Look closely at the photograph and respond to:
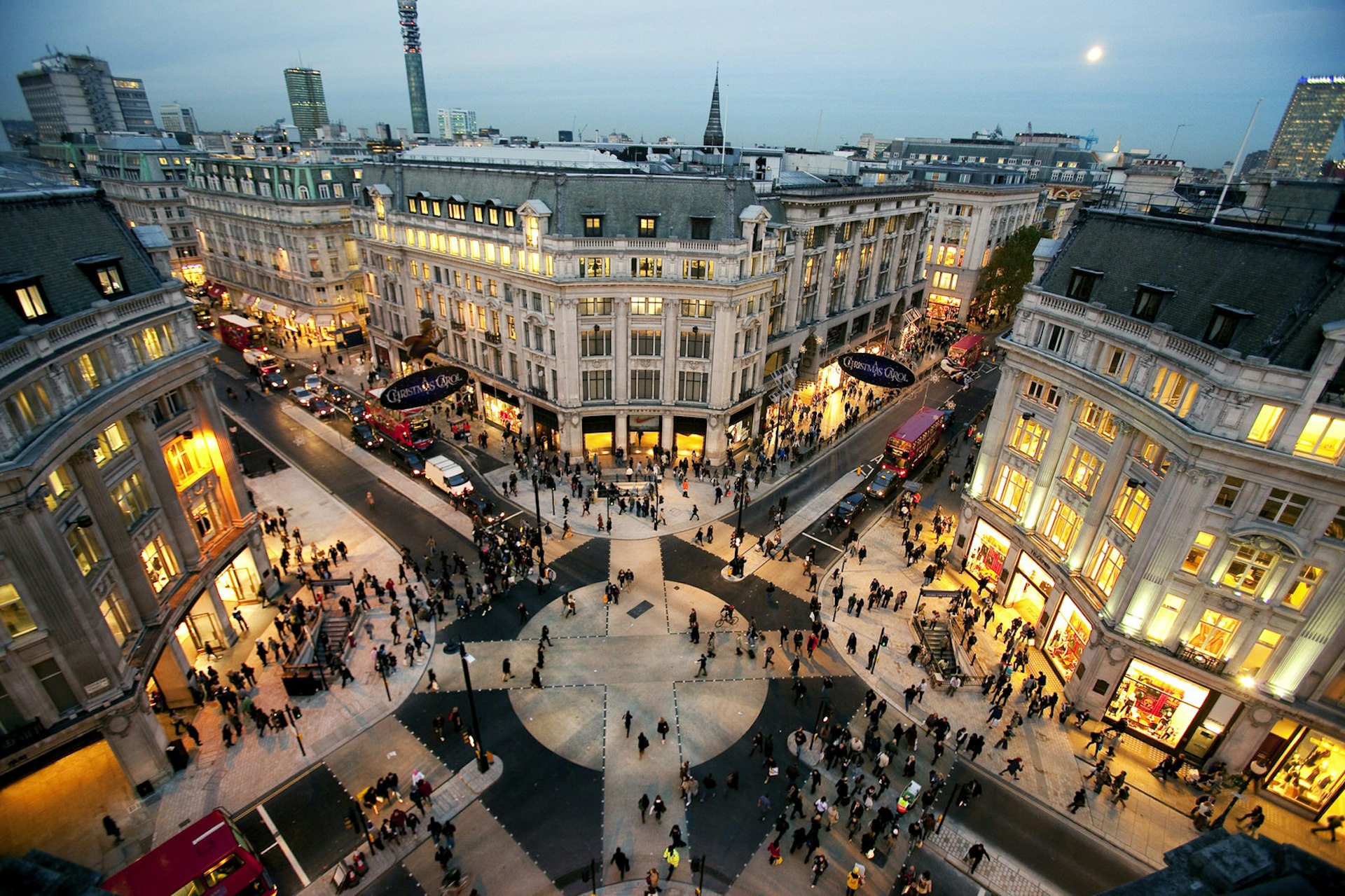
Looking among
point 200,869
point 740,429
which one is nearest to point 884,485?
point 740,429

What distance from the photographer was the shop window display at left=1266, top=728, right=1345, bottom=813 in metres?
24.5

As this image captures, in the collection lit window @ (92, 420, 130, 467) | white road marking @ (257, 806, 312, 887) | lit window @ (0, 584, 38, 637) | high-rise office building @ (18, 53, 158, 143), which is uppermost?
high-rise office building @ (18, 53, 158, 143)

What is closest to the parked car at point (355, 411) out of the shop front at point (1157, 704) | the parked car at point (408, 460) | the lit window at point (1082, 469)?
the parked car at point (408, 460)

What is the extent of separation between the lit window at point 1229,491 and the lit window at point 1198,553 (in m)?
1.34

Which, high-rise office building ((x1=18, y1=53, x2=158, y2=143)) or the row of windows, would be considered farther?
high-rise office building ((x1=18, y1=53, x2=158, y2=143))

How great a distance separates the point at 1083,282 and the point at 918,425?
825 inches

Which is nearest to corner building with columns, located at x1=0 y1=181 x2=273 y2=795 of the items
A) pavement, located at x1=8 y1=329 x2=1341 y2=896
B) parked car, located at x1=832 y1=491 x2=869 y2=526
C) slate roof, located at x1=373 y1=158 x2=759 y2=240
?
pavement, located at x1=8 y1=329 x2=1341 y2=896

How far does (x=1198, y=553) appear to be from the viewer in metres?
25.3

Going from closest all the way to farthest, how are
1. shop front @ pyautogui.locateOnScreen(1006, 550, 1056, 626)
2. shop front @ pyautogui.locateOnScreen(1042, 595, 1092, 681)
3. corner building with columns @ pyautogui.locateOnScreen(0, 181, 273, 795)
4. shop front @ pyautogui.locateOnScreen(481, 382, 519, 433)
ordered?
corner building with columns @ pyautogui.locateOnScreen(0, 181, 273, 795), shop front @ pyautogui.locateOnScreen(1042, 595, 1092, 681), shop front @ pyautogui.locateOnScreen(1006, 550, 1056, 626), shop front @ pyautogui.locateOnScreen(481, 382, 519, 433)

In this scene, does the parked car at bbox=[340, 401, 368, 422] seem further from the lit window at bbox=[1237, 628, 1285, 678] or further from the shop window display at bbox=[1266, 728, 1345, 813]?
the shop window display at bbox=[1266, 728, 1345, 813]

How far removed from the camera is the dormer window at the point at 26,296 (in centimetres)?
2222

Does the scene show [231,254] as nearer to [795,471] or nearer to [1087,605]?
[795,471]

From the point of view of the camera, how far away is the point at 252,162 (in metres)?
74.2

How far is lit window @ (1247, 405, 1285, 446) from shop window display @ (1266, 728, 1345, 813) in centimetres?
1212
